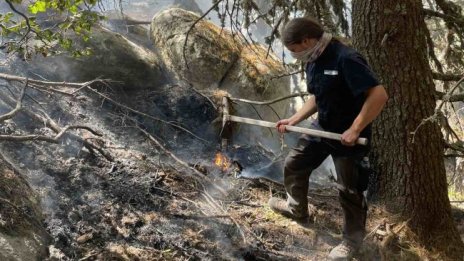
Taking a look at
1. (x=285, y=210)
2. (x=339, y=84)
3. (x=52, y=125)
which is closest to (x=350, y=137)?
(x=339, y=84)

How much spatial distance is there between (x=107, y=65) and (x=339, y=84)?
14.7 feet

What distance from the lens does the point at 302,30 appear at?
9.78 ft

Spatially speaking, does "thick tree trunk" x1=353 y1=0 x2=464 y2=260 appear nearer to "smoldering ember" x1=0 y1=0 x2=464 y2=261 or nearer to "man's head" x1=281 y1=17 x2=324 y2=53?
"smoldering ember" x1=0 y1=0 x2=464 y2=261

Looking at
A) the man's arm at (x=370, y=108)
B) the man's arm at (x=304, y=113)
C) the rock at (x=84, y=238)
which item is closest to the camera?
the man's arm at (x=370, y=108)

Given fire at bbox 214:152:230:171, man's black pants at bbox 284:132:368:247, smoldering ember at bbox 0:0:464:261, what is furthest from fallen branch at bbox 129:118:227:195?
man's black pants at bbox 284:132:368:247

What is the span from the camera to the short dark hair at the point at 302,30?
117 inches

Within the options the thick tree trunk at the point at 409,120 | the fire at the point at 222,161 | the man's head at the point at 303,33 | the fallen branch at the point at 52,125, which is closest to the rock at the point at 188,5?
the fire at the point at 222,161

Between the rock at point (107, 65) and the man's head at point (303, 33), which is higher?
the man's head at point (303, 33)

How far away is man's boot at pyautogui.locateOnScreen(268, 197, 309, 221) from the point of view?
3.93 metres

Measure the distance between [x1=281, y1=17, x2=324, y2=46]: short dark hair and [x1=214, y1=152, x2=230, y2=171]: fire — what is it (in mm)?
2527

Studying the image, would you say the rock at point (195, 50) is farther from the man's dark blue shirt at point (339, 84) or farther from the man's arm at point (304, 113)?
the man's dark blue shirt at point (339, 84)

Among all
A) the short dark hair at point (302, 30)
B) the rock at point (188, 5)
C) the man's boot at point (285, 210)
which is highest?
the rock at point (188, 5)

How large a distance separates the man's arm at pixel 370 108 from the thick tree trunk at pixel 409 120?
0.85 metres

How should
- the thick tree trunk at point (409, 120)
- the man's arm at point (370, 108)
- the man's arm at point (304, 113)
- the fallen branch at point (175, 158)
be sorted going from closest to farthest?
the man's arm at point (370, 108) < the thick tree trunk at point (409, 120) < the man's arm at point (304, 113) < the fallen branch at point (175, 158)
